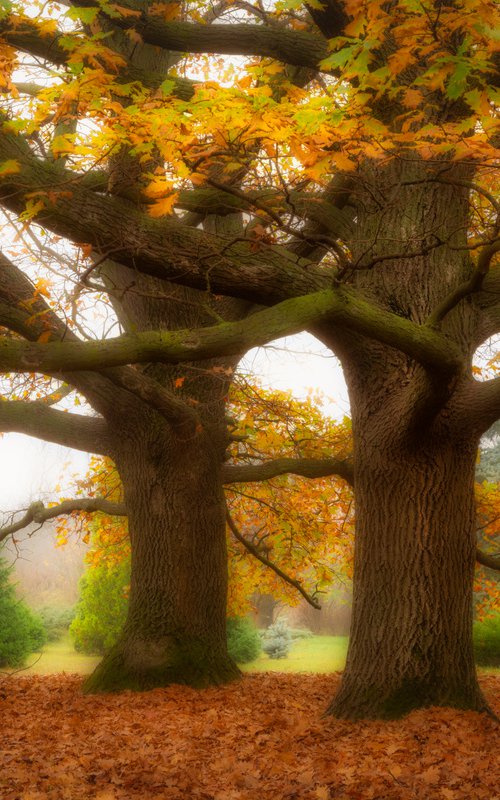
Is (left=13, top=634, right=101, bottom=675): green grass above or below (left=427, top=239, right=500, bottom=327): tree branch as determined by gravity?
below

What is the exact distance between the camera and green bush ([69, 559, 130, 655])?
598 inches

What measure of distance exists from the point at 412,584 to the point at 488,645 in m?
9.75

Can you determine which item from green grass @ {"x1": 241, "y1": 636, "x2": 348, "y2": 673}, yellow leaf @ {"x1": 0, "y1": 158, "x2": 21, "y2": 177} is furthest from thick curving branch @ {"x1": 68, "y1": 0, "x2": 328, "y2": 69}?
green grass @ {"x1": 241, "y1": 636, "x2": 348, "y2": 673}

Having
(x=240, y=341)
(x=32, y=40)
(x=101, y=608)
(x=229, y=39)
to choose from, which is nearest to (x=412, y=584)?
(x=240, y=341)

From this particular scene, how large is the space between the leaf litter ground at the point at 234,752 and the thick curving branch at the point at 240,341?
8.47 feet

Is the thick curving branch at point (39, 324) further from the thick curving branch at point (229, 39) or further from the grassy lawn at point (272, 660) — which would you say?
the grassy lawn at point (272, 660)

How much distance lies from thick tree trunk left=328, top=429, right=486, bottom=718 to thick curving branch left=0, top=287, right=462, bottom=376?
1.35 metres

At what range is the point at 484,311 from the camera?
23.1 feet

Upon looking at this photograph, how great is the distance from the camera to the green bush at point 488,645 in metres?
14.5

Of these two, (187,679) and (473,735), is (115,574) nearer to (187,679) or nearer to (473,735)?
(187,679)

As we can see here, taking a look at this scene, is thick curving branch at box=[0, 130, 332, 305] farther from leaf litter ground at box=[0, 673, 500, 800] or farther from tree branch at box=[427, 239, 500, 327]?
leaf litter ground at box=[0, 673, 500, 800]

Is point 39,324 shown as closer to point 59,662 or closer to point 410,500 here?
point 410,500

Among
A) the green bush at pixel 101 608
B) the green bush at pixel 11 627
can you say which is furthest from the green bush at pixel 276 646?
the green bush at pixel 11 627

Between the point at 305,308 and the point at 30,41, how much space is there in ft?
12.4
